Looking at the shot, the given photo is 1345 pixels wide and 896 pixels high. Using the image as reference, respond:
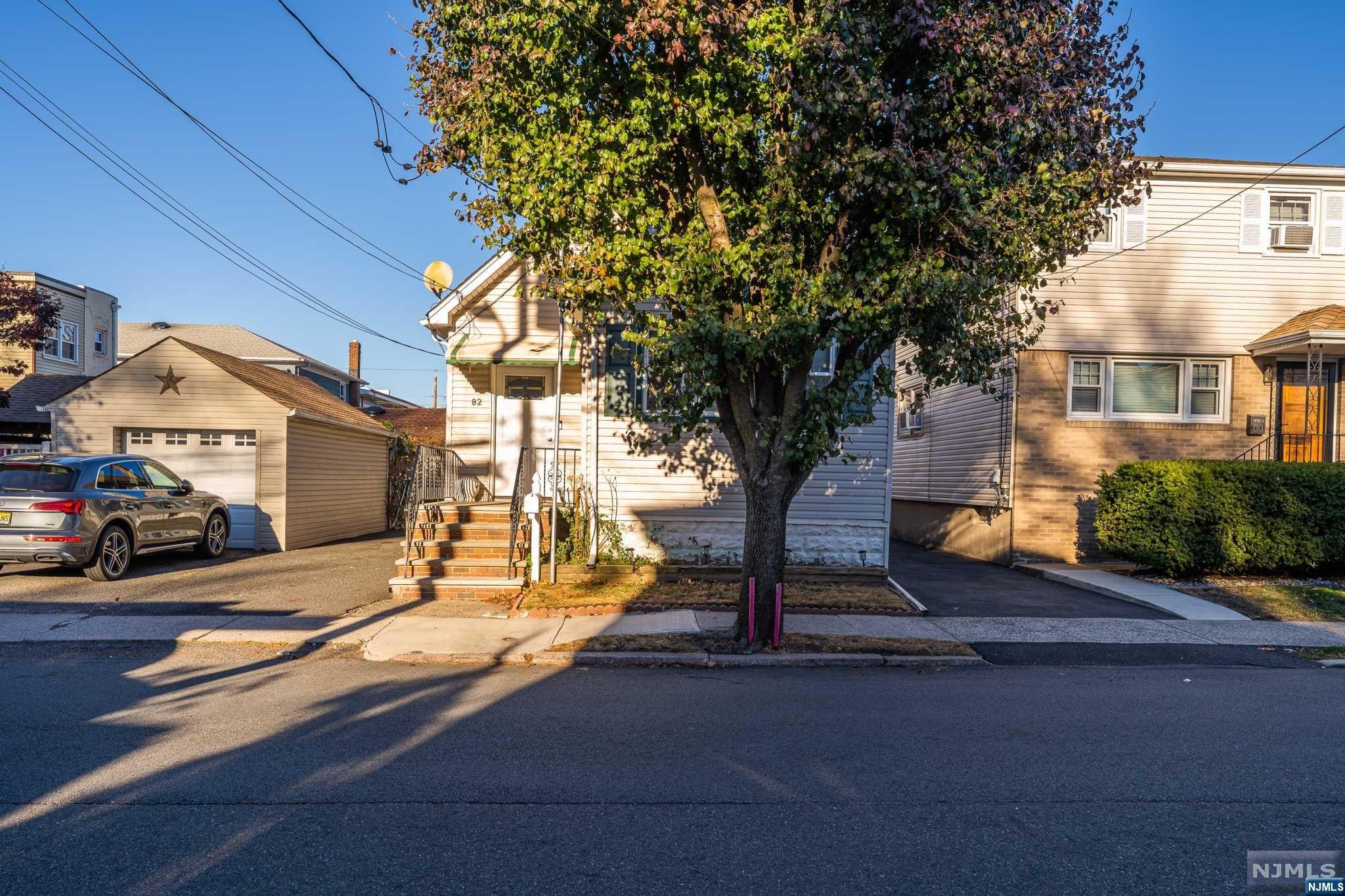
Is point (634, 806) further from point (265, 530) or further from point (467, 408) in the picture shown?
point (265, 530)

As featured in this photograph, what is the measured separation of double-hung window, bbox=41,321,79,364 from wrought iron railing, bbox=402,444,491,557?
20992 mm

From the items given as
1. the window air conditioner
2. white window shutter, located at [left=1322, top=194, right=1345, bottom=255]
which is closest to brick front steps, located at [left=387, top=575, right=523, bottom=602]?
the window air conditioner

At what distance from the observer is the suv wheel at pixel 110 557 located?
11.7 metres

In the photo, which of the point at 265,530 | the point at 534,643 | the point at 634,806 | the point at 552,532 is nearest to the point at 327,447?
the point at 265,530

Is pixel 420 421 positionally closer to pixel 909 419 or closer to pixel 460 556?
pixel 909 419

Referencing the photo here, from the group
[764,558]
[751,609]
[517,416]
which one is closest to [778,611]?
[751,609]

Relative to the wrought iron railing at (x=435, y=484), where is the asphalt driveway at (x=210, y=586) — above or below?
below

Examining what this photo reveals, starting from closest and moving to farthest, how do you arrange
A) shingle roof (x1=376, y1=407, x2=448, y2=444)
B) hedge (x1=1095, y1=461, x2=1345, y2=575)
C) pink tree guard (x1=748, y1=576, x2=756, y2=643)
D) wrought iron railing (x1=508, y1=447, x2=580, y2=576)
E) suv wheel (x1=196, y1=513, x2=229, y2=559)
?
pink tree guard (x1=748, y1=576, x2=756, y2=643), wrought iron railing (x1=508, y1=447, x2=580, y2=576), hedge (x1=1095, y1=461, x2=1345, y2=575), suv wheel (x1=196, y1=513, x2=229, y2=559), shingle roof (x1=376, y1=407, x2=448, y2=444)

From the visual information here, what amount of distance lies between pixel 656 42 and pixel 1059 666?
284 inches

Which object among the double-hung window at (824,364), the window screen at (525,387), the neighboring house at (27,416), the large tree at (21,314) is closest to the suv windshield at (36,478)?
the window screen at (525,387)

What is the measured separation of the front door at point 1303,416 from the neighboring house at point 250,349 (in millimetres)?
28924

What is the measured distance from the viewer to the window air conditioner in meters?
15.5

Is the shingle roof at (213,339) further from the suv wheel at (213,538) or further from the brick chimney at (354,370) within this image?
the suv wheel at (213,538)

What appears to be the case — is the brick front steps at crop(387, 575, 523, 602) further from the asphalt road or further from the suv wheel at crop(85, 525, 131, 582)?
the suv wheel at crop(85, 525, 131, 582)
